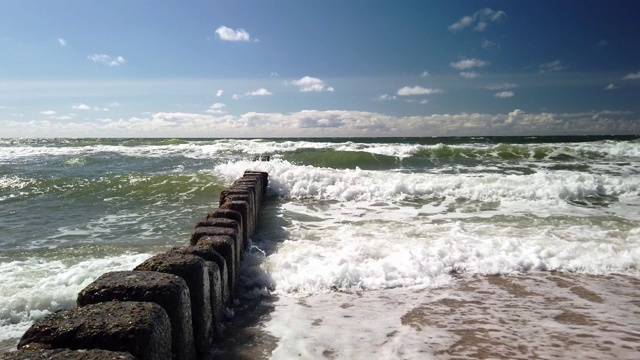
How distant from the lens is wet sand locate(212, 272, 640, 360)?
9.52ft

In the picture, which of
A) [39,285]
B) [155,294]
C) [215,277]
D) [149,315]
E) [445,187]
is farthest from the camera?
[445,187]

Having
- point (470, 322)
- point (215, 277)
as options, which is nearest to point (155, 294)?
point (215, 277)

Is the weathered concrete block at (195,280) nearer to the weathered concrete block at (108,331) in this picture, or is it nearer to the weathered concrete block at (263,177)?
the weathered concrete block at (108,331)

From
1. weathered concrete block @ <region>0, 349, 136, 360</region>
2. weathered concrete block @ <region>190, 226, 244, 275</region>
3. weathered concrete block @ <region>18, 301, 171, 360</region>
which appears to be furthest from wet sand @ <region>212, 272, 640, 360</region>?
weathered concrete block @ <region>0, 349, 136, 360</region>

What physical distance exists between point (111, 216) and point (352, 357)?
21.6ft

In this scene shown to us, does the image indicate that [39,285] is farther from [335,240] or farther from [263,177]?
[263,177]

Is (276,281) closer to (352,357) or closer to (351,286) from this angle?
(351,286)

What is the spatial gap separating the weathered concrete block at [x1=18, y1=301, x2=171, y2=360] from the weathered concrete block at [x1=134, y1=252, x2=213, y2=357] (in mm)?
652

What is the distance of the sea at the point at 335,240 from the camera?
343 centimetres

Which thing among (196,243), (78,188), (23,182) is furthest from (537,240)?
(23,182)

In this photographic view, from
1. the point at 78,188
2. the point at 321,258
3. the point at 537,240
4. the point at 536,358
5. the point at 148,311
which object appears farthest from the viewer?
the point at 78,188

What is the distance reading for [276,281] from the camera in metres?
4.22

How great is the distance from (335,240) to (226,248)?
2439 mm

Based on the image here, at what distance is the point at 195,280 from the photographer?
106 inches
